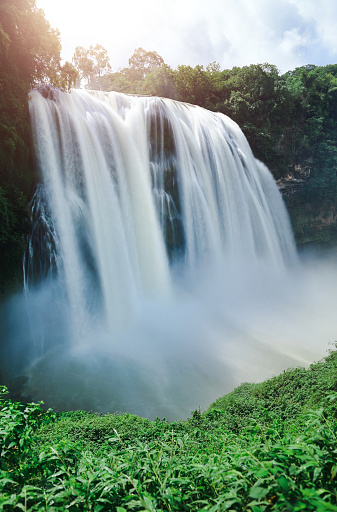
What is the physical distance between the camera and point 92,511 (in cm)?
231

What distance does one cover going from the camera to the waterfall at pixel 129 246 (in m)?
9.72

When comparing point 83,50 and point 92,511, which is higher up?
point 83,50

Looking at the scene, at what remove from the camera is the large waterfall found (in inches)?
365

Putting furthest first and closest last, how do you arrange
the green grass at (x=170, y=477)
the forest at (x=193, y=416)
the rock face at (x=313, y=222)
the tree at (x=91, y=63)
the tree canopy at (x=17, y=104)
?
1. the tree at (x=91, y=63)
2. the rock face at (x=313, y=222)
3. the tree canopy at (x=17, y=104)
4. the forest at (x=193, y=416)
5. the green grass at (x=170, y=477)

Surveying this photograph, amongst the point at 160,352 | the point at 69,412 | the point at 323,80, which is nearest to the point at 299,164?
the point at 323,80

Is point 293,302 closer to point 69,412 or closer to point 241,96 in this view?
point 69,412

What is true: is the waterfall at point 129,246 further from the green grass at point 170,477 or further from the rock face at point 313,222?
the rock face at point 313,222

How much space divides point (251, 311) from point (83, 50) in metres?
41.4

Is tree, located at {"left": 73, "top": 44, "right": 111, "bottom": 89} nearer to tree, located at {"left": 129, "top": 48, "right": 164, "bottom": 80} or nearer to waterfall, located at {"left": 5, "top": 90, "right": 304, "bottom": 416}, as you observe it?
tree, located at {"left": 129, "top": 48, "right": 164, "bottom": 80}

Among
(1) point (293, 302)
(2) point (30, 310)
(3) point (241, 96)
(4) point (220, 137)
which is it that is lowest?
(1) point (293, 302)

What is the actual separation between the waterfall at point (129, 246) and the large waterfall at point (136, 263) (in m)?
0.04

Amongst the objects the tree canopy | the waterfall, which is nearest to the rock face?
the waterfall

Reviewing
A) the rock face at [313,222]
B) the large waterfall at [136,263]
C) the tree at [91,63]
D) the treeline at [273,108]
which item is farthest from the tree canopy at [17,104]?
the tree at [91,63]

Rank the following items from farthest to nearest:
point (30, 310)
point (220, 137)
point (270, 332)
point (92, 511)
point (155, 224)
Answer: point (220, 137) → point (155, 224) → point (270, 332) → point (30, 310) → point (92, 511)
